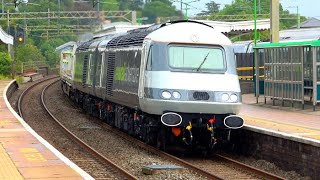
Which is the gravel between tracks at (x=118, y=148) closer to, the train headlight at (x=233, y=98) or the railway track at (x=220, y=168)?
the railway track at (x=220, y=168)

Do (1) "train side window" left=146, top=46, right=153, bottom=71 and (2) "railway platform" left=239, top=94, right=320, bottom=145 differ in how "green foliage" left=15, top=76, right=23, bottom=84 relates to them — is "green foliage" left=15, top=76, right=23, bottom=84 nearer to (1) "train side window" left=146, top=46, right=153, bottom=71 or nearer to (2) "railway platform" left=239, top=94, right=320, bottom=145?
(2) "railway platform" left=239, top=94, right=320, bottom=145

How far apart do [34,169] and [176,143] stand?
6086 mm

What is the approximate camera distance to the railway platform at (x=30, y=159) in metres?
11.8

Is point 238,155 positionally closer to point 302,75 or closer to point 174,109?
point 174,109

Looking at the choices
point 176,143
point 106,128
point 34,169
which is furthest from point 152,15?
point 34,169

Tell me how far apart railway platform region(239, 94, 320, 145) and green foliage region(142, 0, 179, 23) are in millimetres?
46202

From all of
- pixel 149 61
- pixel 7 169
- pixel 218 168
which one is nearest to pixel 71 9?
pixel 149 61

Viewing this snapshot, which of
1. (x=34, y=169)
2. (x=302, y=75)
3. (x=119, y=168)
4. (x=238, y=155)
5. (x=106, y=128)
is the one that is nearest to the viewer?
(x=34, y=169)

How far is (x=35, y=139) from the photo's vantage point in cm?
1664

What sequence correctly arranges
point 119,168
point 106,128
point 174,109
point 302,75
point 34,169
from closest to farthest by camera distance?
point 34,169, point 119,168, point 174,109, point 302,75, point 106,128

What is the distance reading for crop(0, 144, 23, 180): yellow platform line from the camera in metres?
11.6

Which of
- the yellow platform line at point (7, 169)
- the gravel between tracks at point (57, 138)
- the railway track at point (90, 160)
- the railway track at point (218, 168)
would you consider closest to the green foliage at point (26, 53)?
the gravel between tracks at point (57, 138)

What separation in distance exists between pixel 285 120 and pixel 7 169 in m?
9.36

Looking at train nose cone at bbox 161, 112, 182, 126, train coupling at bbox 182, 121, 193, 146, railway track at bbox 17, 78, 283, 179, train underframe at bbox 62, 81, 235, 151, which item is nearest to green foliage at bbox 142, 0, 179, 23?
train underframe at bbox 62, 81, 235, 151
